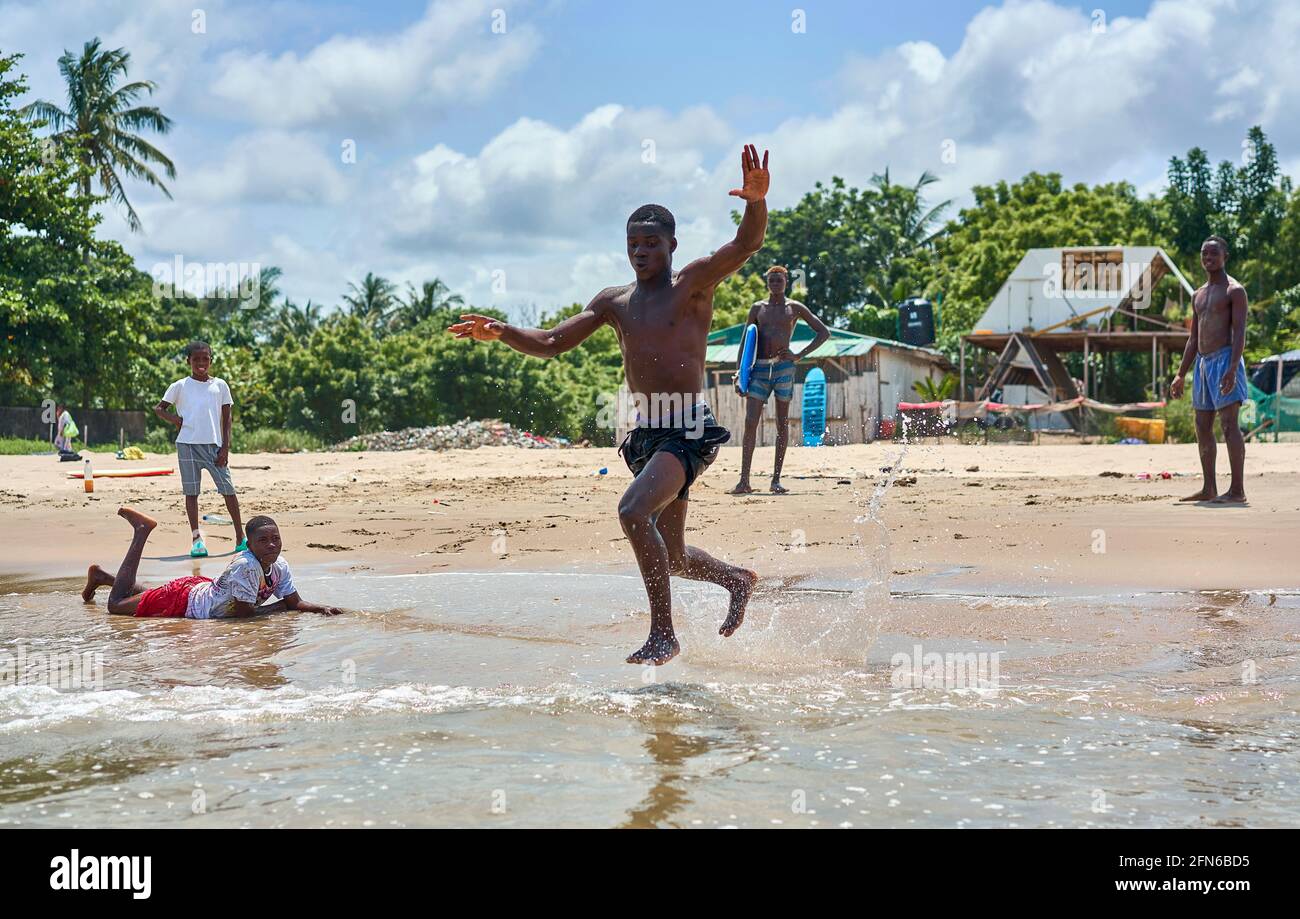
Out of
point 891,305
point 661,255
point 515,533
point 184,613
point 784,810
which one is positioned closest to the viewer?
point 784,810

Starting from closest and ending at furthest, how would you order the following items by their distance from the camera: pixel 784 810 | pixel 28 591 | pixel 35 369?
pixel 784 810 < pixel 28 591 < pixel 35 369

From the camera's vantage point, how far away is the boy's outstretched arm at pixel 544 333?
476 centimetres

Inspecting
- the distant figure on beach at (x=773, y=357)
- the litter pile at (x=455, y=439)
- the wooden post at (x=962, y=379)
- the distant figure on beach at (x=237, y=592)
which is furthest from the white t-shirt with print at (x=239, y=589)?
the wooden post at (x=962, y=379)

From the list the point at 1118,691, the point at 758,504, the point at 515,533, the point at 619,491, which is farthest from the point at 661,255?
the point at 619,491

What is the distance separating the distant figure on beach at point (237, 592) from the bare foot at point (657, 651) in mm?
2126

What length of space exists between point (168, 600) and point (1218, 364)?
7457mm

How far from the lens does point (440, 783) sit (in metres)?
3.01

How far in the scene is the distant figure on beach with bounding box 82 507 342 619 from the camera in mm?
5891

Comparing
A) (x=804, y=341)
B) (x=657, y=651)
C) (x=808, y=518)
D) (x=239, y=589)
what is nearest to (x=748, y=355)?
(x=808, y=518)

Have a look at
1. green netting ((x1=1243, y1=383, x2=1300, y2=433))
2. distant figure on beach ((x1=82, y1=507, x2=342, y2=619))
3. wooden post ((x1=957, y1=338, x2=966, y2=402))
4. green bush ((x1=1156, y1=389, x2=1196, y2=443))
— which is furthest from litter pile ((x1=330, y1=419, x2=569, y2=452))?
distant figure on beach ((x1=82, y1=507, x2=342, y2=619))

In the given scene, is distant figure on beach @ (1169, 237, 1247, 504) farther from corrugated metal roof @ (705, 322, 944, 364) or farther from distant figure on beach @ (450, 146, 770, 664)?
corrugated metal roof @ (705, 322, 944, 364)

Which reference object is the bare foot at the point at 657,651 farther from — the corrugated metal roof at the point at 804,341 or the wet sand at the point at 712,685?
the corrugated metal roof at the point at 804,341
